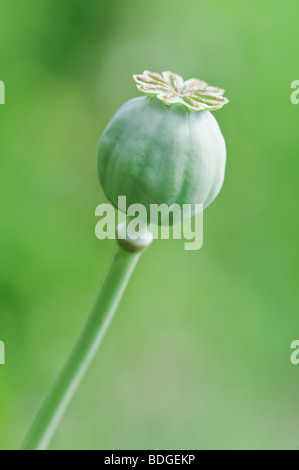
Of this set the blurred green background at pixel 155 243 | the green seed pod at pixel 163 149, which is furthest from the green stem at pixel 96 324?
the blurred green background at pixel 155 243

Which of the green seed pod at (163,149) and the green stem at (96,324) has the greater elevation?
the green seed pod at (163,149)

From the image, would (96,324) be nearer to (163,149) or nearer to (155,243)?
(163,149)

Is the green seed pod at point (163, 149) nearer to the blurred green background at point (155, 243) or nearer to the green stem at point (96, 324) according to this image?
the green stem at point (96, 324)

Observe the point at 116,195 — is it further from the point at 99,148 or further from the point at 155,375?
the point at 155,375

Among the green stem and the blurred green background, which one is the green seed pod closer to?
the green stem

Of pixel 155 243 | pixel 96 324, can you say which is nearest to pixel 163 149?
pixel 96 324

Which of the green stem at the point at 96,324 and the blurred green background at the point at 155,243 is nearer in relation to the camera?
the green stem at the point at 96,324
